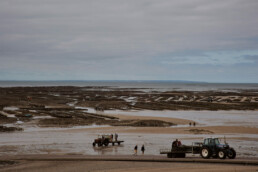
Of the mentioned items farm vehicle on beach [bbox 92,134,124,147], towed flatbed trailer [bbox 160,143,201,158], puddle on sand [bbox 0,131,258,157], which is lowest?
puddle on sand [bbox 0,131,258,157]

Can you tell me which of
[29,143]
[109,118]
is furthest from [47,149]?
[109,118]

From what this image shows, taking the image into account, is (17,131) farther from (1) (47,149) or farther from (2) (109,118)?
(2) (109,118)

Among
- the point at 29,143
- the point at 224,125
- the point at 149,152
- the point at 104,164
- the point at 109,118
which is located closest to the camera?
the point at 104,164

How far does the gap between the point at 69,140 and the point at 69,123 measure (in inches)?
615

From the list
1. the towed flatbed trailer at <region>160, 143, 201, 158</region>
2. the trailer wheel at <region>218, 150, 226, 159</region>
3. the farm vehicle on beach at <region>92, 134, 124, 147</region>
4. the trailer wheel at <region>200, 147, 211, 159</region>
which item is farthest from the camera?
the farm vehicle on beach at <region>92, 134, 124, 147</region>

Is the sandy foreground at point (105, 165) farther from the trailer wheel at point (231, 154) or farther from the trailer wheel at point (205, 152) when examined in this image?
the trailer wheel at point (231, 154)

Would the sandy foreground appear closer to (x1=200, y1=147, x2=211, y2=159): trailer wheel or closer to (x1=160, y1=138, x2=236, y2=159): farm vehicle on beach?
(x1=200, y1=147, x2=211, y2=159): trailer wheel

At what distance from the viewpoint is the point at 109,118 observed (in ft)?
210

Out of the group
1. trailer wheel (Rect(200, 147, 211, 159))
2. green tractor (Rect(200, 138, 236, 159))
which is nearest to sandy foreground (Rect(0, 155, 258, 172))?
trailer wheel (Rect(200, 147, 211, 159))

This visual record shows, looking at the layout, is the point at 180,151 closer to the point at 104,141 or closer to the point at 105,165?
the point at 105,165

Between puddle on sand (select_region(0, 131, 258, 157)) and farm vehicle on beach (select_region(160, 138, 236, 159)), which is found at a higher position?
farm vehicle on beach (select_region(160, 138, 236, 159))

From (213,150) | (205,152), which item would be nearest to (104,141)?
(205,152)

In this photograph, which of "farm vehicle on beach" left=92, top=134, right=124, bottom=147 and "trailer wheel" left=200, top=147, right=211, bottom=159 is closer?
"trailer wheel" left=200, top=147, right=211, bottom=159

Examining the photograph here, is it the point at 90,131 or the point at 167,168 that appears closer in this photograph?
the point at 167,168
